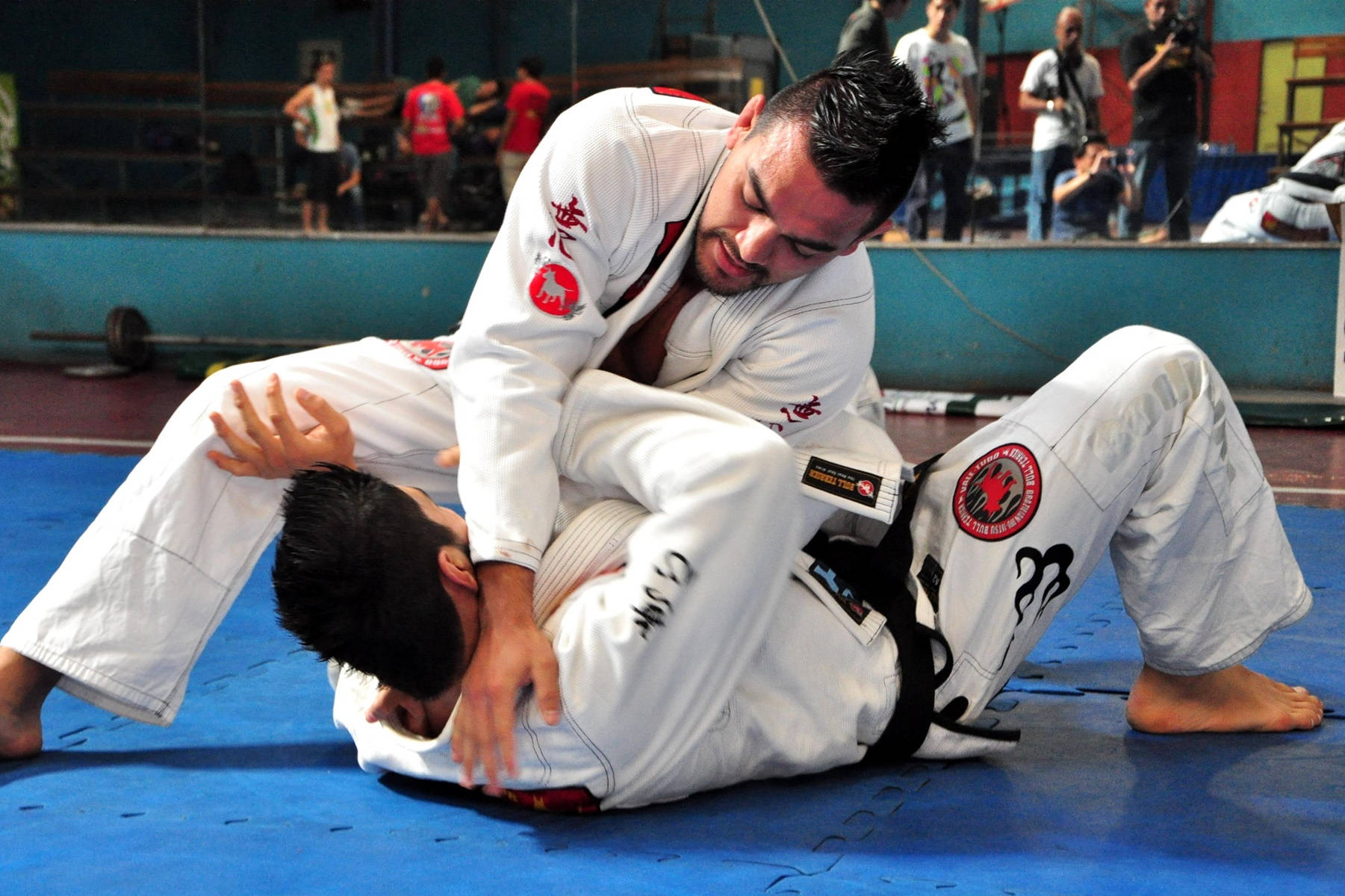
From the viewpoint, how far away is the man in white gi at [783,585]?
157 cm

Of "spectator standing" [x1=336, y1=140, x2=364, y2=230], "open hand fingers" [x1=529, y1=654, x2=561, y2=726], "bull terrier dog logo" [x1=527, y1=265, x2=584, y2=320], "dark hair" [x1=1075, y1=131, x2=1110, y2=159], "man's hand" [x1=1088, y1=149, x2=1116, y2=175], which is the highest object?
"dark hair" [x1=1075, y1=131, x2=1110, y2=159]

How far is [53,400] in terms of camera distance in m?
6.31

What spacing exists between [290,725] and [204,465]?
1.54ft

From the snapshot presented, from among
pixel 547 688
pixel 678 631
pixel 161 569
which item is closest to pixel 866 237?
pixel 678 631

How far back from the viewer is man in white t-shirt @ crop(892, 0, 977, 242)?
669 centimetres

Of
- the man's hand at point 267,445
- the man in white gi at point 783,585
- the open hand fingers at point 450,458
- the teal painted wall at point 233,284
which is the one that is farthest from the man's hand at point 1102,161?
the man's hand at point 267,445

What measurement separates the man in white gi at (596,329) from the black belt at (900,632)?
0.72 feet

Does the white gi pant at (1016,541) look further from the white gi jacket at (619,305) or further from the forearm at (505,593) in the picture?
the forearm at (505,593)

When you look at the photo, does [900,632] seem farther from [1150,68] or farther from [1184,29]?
[1184,29]

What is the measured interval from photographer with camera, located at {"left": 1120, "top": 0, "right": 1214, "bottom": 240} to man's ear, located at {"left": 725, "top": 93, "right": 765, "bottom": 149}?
5.10 m

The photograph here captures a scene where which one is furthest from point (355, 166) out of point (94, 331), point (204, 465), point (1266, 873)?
point (1266, 873)

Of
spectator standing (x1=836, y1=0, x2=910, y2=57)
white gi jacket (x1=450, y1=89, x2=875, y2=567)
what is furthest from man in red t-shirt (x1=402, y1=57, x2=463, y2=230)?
white gi jacket (x1=450, y1=89, x2=875, y2=567)

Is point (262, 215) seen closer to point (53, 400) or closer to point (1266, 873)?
point (53, 400)

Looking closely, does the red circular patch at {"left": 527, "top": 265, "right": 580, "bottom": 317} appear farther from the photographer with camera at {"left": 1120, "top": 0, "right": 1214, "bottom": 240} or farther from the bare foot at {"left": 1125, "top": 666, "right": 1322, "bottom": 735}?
the photographer with camera at {"left": 1120, "top": 0, "right": 1214, "bottom": 240}
